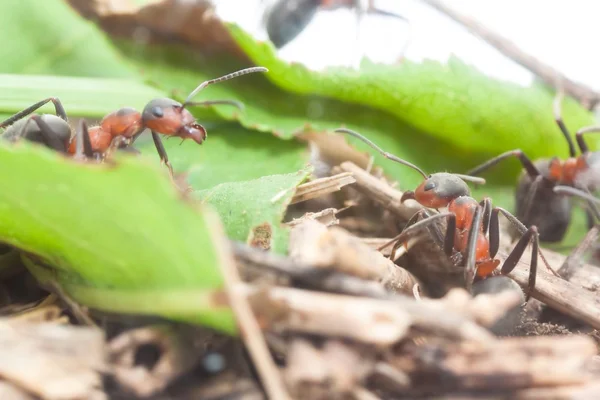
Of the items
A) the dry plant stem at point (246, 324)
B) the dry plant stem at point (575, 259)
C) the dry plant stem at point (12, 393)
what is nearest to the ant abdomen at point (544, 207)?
the dry plant stem at point (575, 259)

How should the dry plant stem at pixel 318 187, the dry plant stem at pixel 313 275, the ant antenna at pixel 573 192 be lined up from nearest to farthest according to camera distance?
the dry plant stem at pixel 313 275, the dry plant stem at pixel 318 187, the ant antenna at pixel 573 192

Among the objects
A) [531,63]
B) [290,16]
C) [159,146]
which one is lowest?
[159,146]

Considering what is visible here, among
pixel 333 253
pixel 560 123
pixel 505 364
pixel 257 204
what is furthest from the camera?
pixel 560 123

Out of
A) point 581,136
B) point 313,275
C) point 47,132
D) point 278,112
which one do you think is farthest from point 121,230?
point 581,136

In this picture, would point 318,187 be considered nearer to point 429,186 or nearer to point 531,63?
point 429,186

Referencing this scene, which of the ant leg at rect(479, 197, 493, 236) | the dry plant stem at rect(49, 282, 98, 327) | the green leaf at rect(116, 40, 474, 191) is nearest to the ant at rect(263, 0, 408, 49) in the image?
the green leaf at rect(116, 40, 474, 191)

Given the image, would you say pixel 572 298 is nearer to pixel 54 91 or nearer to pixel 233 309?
pixel 233 309

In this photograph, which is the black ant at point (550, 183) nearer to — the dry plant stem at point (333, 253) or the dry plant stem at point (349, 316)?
the dry plant stem at point (333, 253)
